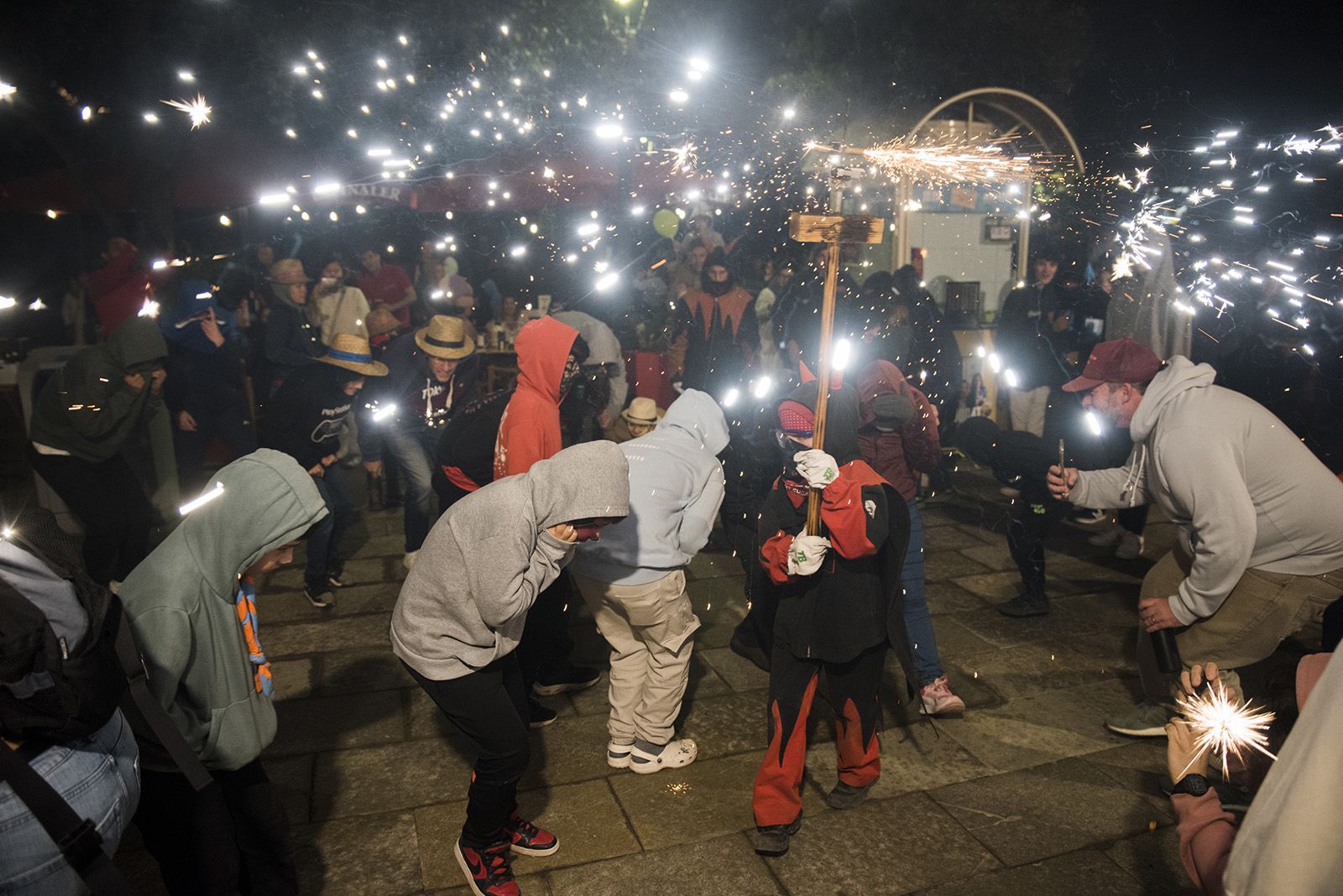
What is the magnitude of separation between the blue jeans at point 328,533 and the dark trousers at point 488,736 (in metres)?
2.93

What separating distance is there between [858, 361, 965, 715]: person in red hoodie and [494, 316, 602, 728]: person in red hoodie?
56.9 inches

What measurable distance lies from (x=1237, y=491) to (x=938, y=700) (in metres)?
1.74

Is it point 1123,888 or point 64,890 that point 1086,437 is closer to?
point 1123,888

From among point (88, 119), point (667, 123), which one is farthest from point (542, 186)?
point (88, 119)

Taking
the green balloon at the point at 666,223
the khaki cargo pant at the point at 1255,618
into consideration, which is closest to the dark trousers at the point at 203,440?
the green balloon at the point at 666,223

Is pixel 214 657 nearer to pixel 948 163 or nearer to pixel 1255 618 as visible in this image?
pixel 1255 618

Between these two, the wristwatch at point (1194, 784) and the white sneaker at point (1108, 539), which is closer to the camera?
the wristwatch at point (1194, 784)

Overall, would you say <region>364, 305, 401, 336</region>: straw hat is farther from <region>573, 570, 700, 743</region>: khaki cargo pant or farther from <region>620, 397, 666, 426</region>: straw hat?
<region>573, 570, 700, 743</region>: khaki cargo pant

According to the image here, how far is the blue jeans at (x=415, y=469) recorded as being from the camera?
624 cm

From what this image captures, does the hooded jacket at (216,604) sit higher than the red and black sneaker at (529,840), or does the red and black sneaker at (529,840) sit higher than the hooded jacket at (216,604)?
the hooded jacket at (216,604)

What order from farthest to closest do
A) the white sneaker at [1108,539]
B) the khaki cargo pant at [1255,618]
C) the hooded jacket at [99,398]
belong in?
the white sneaker at [1108,539] → the hooded jacket at [99,398] → the khaki cargo pant at [1255,618]

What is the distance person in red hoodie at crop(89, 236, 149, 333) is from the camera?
342 inches

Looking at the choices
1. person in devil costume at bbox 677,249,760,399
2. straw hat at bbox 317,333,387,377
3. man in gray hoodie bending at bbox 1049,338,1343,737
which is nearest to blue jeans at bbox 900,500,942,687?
man in gray hoodie bending at bbox 1049,338,1343,737

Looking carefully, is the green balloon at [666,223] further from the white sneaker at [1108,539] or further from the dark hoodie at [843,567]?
the dark hoodie at [843,567]
